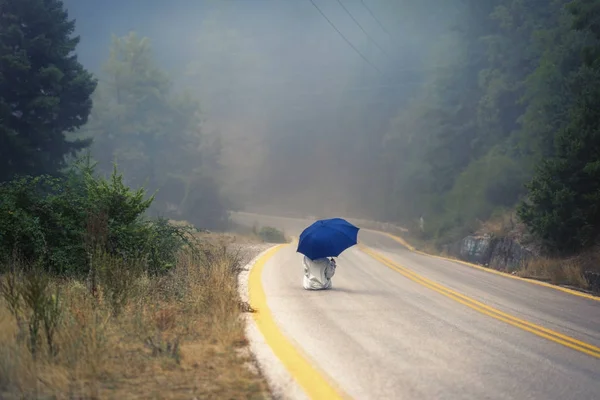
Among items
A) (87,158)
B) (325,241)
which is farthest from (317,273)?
(87,158)

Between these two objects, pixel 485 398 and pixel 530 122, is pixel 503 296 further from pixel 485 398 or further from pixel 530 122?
pixel 530 122

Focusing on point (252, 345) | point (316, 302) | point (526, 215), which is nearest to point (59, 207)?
point (316, 302)

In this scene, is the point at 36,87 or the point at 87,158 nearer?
the point at 87,158

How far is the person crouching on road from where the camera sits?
11.9 m

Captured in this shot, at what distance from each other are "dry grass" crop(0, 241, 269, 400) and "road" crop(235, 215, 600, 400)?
93 centimetres

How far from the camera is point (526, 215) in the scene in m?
18.4

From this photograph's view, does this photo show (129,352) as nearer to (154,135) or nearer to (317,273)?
(317,273)

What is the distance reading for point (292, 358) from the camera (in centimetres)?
643

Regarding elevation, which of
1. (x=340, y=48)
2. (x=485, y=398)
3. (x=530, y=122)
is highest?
(x=340, y=48)

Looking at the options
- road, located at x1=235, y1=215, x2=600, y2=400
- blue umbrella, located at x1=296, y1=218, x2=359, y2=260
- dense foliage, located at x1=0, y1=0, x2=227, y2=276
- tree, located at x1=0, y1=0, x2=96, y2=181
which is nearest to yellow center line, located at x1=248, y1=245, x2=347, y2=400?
road, located at x1=235, y1=215, x2=600, y2=400

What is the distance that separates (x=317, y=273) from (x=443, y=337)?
14.8ft

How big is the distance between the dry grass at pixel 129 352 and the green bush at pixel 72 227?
64.6 inches

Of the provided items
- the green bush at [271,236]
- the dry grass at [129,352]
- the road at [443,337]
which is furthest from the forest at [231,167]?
the road at [443,337]

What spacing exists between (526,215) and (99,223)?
13980mm
